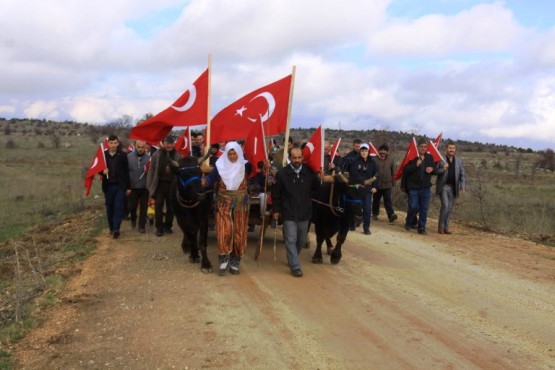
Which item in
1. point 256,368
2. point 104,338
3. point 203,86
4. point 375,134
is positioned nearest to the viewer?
point 256,368

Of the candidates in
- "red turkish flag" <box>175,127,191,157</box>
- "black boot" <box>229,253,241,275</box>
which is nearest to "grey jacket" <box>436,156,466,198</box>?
"red turkish flag" <box>175,127,191,157</box>

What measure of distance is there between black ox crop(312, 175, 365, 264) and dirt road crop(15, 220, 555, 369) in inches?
Answer: 17.8

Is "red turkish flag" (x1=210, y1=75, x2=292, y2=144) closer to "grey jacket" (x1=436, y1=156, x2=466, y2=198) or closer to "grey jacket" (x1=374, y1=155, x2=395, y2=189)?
"grey jacket" (x1=436, y1=156, x2=466, y2=198)

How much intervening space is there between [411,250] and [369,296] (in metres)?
3.48

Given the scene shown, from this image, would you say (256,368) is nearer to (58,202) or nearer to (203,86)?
(203,86)

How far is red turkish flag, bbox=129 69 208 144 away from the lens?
30.8ft

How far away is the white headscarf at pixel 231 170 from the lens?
25.9 ft

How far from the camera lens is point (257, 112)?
31.1ft

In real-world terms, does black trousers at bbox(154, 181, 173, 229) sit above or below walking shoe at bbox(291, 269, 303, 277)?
above

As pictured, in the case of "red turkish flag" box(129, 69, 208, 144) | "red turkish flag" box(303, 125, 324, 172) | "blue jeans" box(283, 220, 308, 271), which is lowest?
"blue jeans" box(283, 220, 308, 271)

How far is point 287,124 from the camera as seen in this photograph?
9.02 metres

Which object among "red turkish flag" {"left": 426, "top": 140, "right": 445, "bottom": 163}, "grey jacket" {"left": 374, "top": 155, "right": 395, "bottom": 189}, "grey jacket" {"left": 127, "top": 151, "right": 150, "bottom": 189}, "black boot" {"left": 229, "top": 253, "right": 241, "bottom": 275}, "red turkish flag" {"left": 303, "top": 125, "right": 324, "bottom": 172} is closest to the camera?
"black boot" {"left": 229, "top": 253, "right": 241, "bottom": 275}

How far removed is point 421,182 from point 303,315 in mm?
6964

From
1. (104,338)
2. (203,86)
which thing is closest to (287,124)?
(203,86)
